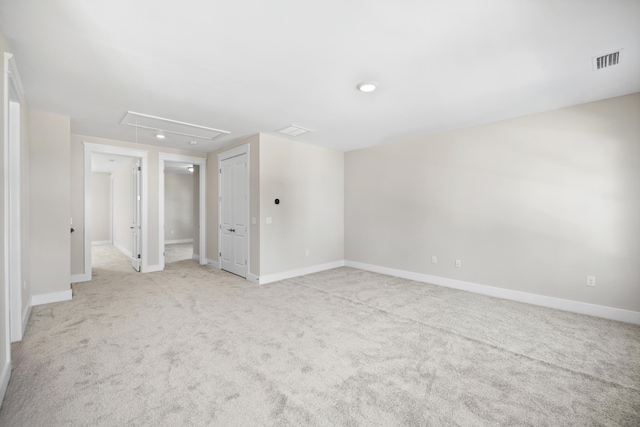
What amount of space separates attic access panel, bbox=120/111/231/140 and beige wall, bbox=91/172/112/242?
701 cm

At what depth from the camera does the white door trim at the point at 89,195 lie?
16.3 ft

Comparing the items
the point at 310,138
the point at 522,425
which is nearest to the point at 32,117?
the point at 310,138

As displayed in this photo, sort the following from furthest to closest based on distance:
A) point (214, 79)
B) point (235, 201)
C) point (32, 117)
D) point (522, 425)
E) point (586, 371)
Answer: point (235, 201), point (32, 117), point (214, 79), point (586, 371), point (522, 425)

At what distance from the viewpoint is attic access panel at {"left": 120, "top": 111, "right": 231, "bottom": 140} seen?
3.93 metres

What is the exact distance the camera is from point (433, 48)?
2277mm

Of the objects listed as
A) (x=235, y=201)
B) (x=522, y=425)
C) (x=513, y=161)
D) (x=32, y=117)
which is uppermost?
(x=32, y=117)

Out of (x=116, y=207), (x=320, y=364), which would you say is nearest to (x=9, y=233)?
(x=320, y=364)

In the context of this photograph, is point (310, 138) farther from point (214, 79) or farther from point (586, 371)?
point (586, 371)

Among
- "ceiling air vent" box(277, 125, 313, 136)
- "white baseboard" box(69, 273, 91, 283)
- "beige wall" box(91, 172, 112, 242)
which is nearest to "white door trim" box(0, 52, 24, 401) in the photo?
"white baseboard" box(69, 273, 91, 283)

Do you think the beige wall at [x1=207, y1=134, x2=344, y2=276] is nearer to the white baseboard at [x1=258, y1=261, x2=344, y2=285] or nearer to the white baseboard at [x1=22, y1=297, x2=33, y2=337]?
the white baseboard at [x1=258, y1=261, x2=344, y2=285]

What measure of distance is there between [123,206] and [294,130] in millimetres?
6403

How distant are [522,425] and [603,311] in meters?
2.74

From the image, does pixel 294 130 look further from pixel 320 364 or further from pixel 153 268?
pixel 153 268

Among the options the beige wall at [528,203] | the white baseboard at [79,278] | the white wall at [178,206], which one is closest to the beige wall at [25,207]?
the white baseboard at [79,278]
